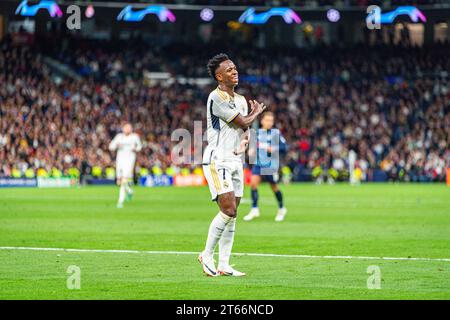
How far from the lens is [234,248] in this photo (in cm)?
1838

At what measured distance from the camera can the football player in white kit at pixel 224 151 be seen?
45.1 feet

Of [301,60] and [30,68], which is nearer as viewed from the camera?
[30,68]

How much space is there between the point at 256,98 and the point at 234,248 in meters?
45.4

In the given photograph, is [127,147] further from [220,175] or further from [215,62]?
[220,175]

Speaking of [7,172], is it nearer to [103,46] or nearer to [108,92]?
[108,92]

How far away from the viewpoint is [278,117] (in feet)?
202

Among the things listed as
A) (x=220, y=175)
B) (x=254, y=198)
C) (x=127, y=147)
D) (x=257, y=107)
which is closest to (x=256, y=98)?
(x=127, y=147)

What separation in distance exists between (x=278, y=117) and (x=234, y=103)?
47.9 metres

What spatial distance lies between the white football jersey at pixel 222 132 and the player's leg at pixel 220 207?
7.9 inches

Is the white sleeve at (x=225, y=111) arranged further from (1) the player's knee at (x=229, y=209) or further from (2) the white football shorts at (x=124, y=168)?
(2) the white football shorts at (x=124, y=168)

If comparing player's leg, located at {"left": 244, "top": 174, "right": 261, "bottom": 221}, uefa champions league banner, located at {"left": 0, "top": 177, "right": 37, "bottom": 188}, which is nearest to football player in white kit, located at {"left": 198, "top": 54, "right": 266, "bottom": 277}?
player's leg, located at {"left": 244, "top": 174, "right": 261, "bottom": 221}

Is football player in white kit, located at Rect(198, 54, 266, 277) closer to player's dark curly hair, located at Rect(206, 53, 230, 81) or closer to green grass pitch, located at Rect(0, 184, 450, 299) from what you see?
player's dark curly hair, located at Rect(206, 53, 230, 81)

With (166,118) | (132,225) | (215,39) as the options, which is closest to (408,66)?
(215,39)

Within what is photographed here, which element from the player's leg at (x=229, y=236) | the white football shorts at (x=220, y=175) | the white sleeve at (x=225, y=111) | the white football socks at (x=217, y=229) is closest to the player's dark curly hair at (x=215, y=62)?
the white sleeve at (x=225, y=111)
